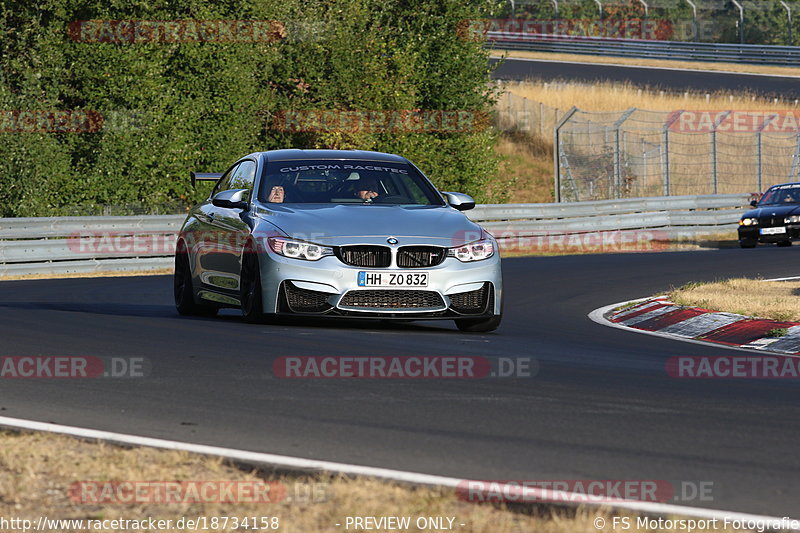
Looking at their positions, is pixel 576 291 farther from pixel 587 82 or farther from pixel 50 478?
pixel 587 82

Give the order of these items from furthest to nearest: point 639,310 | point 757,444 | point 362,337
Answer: point 639,310 → point 362,337 → point 757,444

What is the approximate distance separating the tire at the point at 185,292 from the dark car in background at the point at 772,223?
16.9m

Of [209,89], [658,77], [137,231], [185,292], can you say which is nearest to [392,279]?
[185,292]

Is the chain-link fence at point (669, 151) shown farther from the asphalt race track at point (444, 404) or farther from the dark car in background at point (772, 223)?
the asphalt race track at point (444, 404)

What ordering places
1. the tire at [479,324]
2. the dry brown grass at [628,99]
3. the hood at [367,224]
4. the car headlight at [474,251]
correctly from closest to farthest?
1. the hood at [367,224]
2. the car headlight at [474,251]
3. the tire at [479,324]
4. the dry brown grass at [628,99]

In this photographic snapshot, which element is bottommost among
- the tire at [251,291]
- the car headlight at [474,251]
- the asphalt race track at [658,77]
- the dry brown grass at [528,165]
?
the dry brown grass at [528,165]

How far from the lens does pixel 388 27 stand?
3488 centimetres

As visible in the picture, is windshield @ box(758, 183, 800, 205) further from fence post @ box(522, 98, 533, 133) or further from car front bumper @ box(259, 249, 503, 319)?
car front bumper @ box(259, 249, 503, 319)

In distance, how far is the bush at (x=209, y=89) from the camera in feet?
91.6

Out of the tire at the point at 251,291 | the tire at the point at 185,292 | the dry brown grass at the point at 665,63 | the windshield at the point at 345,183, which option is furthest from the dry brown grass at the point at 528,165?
the tire at the point at 251,291

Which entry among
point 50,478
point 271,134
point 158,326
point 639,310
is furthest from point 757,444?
point 271,134

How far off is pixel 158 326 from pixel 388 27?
24219 mm

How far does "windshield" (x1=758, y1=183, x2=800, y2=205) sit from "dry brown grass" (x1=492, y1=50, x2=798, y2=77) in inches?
1203

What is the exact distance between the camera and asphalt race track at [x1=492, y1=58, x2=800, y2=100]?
54781 millimetres
